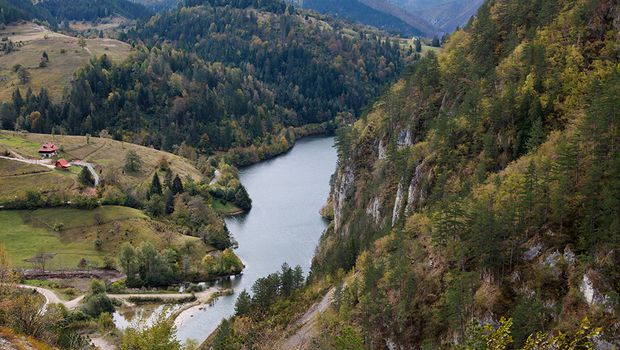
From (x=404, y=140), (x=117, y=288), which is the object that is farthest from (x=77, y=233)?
(x=404, y=140)

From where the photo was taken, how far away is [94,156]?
6368 inches

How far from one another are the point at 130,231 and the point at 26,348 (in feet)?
271

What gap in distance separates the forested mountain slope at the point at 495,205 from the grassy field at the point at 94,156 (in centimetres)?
Result: 7122

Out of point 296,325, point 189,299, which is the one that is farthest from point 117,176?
point 296,325

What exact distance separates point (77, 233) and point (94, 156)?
40058mm

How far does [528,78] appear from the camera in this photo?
65688mm

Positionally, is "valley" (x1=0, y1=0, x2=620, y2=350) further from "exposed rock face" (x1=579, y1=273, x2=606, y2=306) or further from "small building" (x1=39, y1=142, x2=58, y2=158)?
"small building" (x1=39, y1=142, x2=58, y2=158)

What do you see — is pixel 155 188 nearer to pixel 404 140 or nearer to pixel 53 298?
pixel 53 298

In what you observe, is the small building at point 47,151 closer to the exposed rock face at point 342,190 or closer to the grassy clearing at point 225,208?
the grassy clearing at point 225,208

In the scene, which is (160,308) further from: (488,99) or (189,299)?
(488,99)

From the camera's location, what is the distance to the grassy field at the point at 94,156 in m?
141

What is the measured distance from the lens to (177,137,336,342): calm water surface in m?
107

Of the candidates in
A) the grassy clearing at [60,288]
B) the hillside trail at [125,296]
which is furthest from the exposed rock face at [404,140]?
the grassy clearing at [60,288]

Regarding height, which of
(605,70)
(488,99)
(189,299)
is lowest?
(189,299)
